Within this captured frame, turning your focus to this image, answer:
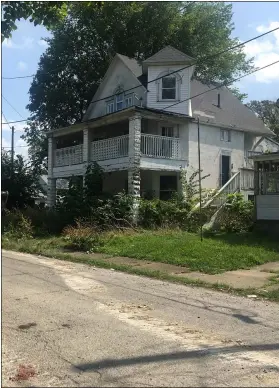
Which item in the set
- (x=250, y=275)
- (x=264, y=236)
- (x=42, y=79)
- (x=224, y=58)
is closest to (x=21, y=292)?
(x=250, y=275)

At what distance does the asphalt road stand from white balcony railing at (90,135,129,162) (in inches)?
513

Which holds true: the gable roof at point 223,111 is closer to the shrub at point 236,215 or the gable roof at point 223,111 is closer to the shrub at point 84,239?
the shrub at point 236,215

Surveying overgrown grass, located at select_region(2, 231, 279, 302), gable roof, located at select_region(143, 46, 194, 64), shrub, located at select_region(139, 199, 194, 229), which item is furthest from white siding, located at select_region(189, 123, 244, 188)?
overgrown grass, located at select_region(2, 231, 279, 302)

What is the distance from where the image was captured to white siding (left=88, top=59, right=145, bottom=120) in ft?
84.6

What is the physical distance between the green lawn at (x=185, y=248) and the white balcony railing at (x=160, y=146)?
5.11 meters

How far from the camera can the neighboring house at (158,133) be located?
878 inches

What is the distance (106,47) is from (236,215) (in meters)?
18.5

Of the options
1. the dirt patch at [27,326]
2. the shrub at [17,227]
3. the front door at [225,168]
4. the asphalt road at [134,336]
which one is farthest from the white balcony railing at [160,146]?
the dirt patch at [27,326]

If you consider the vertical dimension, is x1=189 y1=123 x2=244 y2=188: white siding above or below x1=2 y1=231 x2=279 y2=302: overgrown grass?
above

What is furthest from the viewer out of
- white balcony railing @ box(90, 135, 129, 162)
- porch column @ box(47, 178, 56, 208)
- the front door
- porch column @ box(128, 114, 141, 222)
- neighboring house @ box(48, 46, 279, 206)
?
porch column @ box(47, 178, 56, 208)

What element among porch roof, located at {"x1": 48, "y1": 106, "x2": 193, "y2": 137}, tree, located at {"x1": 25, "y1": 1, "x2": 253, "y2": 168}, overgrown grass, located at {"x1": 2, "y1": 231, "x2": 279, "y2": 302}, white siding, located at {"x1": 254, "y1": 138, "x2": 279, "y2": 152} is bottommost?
overgrown grass, located at {"x1": 2, "y1": 231, "x2": 279, "y2": 302}

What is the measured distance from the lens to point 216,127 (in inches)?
1006

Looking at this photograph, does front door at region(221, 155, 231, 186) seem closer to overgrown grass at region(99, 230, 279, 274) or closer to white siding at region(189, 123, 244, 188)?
white siding at region(189, 123, 244, 188)

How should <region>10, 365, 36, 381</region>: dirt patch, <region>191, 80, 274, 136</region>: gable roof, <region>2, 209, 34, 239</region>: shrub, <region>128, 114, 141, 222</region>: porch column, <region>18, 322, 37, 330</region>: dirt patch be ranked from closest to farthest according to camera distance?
<region>10, 365, 36, 381</region>: dirt patch → <region>18, 322, 37, 330</region>: dirt patch → <region>2, 209, 34, 239</region>: shrub → <region>128, 114, 141, 222</region>: porch column → <region>191, 80, 274, 136</region>: gable roof
